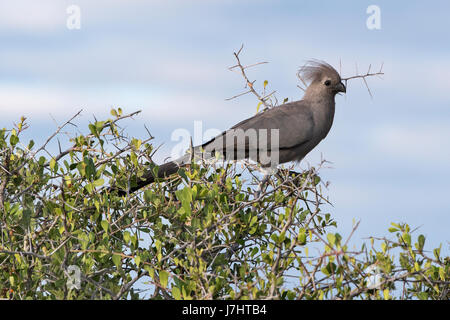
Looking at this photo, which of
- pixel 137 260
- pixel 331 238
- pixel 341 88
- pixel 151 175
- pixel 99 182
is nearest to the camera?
pixel 331 238

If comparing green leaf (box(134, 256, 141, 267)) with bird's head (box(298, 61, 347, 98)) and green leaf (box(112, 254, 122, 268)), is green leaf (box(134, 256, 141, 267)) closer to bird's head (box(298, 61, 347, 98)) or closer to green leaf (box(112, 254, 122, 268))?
green leaf (box(112, 254, 122, 268))

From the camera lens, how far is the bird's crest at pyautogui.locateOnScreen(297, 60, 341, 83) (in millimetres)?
8812

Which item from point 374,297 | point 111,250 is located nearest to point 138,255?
point 111,250

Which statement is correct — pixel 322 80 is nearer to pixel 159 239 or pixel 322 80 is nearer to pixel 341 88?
pixel 341 88

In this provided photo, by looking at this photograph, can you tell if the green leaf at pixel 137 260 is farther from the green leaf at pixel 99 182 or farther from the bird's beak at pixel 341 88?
the bird's beak at pixel 341 88

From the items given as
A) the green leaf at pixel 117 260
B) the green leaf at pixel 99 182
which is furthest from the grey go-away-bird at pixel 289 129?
the green leaf at pixel 117 260

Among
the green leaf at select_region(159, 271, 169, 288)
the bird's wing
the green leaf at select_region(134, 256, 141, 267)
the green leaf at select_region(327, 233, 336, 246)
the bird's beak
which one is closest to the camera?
the green leaf at select_region(327, 233, 336, 246)

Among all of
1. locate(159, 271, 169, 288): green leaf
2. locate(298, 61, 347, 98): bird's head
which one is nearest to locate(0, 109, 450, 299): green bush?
locate(159, 271, 169, 288): green leaf

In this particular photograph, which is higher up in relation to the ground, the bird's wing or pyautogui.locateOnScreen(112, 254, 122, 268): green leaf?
the bird's wing

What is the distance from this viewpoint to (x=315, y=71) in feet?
29.4

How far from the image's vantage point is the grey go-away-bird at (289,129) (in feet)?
25.5

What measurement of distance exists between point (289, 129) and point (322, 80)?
1.28 meters

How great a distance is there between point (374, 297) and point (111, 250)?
226 centimetres

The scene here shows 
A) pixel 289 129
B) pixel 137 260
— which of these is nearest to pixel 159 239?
pixel 137 260
